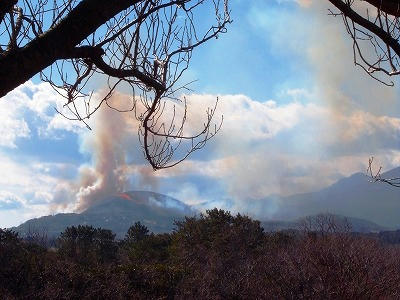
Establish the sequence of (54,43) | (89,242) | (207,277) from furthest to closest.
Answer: (89,242)
(207,277)
(54,43)

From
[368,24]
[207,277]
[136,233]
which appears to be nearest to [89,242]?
[136,233]

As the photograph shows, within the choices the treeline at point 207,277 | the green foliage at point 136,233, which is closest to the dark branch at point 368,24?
the treeline at point 207,277

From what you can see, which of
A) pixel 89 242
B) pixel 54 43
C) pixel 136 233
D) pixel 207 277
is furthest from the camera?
pixel 136 233

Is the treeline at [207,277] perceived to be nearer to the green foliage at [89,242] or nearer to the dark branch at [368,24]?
the green foliage at [89,242]

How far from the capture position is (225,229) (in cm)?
3453

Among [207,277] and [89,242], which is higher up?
[89,242]

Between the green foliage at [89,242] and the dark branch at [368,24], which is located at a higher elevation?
the green foliage at [89,242]

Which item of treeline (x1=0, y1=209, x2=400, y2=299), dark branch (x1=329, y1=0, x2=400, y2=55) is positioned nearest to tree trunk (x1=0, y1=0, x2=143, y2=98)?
dark branch (x1=329, y1=0, x2=400, y2=55)

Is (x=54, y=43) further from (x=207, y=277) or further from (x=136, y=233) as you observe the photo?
(x=136, y=233)

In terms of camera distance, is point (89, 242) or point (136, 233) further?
point (136, 233)

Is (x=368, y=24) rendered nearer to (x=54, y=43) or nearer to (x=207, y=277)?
(x=54, y=43)

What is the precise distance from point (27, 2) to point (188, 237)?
32.3 m

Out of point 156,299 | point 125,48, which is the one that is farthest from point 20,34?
point 156,299

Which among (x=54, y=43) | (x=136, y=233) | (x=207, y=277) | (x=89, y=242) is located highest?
(x=136, y=233)
